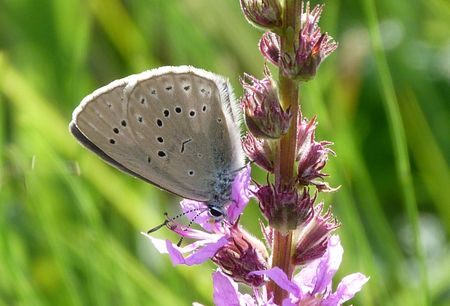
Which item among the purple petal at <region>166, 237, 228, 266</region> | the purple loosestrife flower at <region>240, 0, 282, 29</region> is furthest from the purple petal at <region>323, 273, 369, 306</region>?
the purple loosestrife flower at <region>240, 0, 282, 29</region>

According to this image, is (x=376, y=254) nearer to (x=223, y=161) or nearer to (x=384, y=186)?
(x=384, y=186)

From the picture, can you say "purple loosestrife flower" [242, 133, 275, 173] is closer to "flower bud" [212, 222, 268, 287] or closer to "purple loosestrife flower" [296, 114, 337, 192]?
"purple loosestrife flower" [296, 114, 337, 192]

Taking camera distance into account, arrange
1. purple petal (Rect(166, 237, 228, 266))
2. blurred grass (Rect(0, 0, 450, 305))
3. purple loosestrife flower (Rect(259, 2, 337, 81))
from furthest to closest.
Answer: blurred grass (Rect(0, 0, 450, 305))
purple petal (Rect(166, 237, 228, 266))
purple loosestrife flower (Rect(259, 2, 337, 81))

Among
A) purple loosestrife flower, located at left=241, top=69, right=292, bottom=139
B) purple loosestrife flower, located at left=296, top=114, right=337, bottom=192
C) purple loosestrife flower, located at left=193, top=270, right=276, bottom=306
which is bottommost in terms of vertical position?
purple loosestrife flower, located at left=193, top=270, right=276, bottom=306

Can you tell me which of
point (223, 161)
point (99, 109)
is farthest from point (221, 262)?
point (99, 109)

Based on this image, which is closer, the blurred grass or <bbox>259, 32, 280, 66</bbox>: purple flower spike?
<bbox>259, 32, 280, 66</bbox>: purple flower spike

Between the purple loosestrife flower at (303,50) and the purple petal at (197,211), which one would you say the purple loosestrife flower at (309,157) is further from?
the purple petal at (197,211)
